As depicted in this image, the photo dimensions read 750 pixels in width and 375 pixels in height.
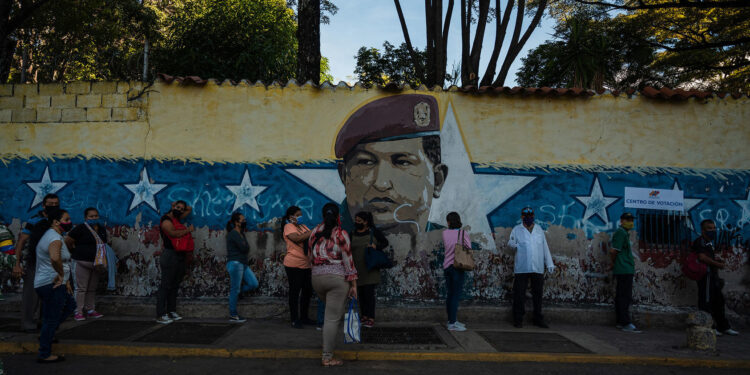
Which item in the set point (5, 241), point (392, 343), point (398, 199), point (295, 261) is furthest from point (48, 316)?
point (398, 199)

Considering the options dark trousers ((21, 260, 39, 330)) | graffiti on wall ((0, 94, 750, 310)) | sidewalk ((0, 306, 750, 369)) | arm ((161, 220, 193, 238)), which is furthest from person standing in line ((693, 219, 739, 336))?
dark trousers ((21, 260, 39, 330))

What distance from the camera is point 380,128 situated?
7.68 m

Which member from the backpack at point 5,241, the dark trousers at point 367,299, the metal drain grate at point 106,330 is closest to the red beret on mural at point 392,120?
the dark trousers at point 367,299

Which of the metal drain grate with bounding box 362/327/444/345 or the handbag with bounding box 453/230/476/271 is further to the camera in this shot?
the handbag with bounding box 453/230/476/271

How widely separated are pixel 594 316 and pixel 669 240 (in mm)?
1814

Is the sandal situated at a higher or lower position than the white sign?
lower

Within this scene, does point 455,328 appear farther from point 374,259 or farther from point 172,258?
point 172,258

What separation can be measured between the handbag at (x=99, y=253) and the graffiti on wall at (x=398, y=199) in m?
0.68

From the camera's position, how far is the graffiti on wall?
7496mm

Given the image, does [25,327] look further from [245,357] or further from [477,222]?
[477,222]

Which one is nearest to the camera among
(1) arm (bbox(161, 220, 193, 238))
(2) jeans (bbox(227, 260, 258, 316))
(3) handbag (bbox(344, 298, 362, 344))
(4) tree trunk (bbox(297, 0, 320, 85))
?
(3) handbag (bbox(344, 298, 362, 344))

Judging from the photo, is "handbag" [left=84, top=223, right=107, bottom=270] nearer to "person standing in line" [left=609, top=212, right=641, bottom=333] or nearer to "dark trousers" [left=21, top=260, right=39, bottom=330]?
"dark trousers" [left=21, top=260, right=39, bottom=330]

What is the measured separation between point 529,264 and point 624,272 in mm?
1428

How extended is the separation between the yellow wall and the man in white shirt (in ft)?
3.85
